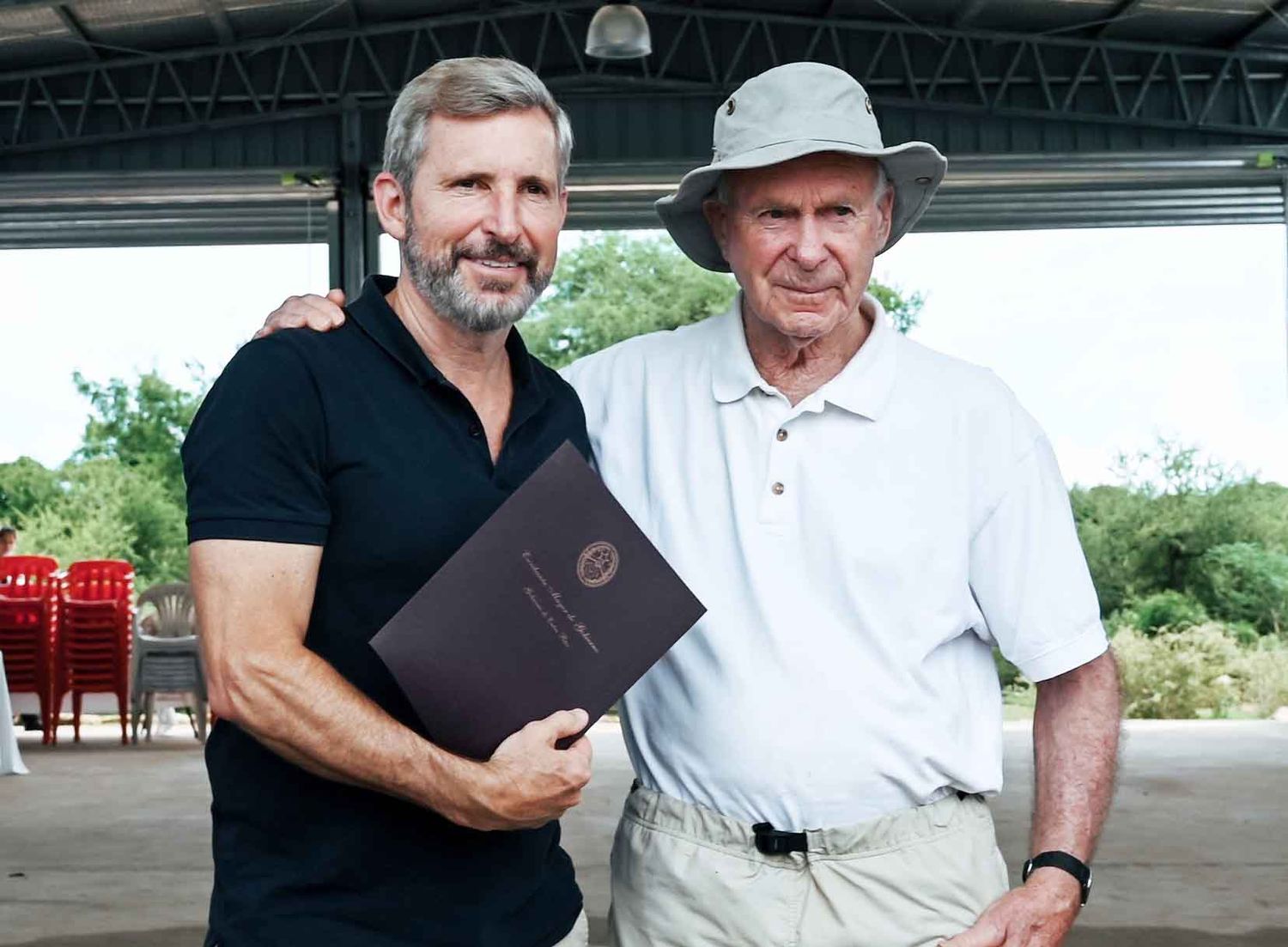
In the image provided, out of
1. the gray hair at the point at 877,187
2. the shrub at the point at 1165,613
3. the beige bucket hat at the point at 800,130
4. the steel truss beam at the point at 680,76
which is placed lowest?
the shrub at the point at 1165,613

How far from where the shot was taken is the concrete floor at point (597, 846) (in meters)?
5.97

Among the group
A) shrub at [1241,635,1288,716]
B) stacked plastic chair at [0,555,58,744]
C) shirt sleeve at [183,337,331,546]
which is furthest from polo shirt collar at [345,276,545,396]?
shrub at [1241,635,1288,716]

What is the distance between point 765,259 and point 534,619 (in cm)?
65

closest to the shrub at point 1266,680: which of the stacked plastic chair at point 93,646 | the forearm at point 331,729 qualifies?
the stacked plastic chair at point 93,646

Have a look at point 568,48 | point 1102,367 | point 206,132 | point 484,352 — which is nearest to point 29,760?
point 206,132

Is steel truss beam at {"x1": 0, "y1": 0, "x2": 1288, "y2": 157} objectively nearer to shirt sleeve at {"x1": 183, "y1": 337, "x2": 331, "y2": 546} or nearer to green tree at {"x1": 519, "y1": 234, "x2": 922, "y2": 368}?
green tree at {"x1": 519, "y1": 234, "x2": 922, "y2": 368}

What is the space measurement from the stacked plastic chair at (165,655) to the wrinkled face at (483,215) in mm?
10069

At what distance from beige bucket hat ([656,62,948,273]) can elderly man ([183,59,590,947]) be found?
28 cm

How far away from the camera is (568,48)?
13.9 metres

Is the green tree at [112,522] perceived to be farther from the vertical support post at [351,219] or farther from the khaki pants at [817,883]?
the khaki pants at [817,883]

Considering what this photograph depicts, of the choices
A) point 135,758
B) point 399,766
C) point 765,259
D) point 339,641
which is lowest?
point 135,758

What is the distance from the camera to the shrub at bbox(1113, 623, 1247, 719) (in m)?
15.9

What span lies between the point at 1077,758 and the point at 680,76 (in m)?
12.4

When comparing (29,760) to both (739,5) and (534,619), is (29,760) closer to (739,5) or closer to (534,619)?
(739,5)
